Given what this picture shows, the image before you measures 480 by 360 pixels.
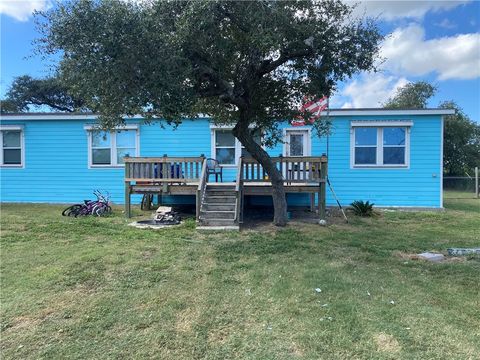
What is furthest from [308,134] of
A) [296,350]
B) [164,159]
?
→ [296,350]

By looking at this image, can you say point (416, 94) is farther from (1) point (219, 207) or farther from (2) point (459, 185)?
(1) point (219, 207)

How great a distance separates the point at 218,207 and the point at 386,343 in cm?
580

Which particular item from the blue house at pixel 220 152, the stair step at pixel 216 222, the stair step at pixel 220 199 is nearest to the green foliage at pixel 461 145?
the blue house at pixel 220 152

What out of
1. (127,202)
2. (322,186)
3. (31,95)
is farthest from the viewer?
(31,95)

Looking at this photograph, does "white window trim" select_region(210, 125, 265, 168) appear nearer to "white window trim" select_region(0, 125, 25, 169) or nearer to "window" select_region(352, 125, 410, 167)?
"window" select_region(352, 125, 410, 167)

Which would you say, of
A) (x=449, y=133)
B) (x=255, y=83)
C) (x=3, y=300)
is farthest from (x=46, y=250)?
(x=449, y=133)

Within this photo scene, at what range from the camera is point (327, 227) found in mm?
8141

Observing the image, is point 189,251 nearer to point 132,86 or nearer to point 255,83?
point 132,86

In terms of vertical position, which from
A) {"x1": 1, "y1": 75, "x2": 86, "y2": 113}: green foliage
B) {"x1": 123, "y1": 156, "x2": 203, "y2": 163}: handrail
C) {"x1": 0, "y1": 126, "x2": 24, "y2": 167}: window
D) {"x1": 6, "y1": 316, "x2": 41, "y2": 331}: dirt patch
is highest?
{"x1": 1, "y1": 75, "x2": 86, "y2": 113}: green foliage

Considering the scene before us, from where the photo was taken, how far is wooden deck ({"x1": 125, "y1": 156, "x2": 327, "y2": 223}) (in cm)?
889

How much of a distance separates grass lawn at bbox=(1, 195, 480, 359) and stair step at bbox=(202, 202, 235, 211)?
1440 millimetres

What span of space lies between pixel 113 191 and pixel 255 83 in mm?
6933

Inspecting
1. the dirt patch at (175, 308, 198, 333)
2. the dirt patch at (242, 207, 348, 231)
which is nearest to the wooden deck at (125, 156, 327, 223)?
the dirt patch at (242, 207, 348, 231)

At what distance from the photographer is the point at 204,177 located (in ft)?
29.4
